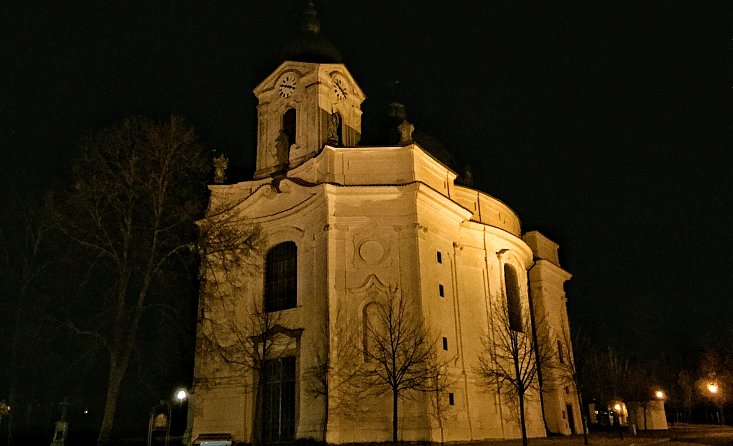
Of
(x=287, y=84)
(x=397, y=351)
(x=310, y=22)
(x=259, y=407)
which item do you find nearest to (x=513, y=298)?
(x=397, y=351)

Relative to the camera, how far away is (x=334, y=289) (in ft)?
84.1

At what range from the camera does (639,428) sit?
41469mm

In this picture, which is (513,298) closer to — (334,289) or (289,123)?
(334,289)

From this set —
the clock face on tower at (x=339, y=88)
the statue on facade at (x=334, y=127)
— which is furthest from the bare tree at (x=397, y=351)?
the clock face on tower at (x=339, y=88)

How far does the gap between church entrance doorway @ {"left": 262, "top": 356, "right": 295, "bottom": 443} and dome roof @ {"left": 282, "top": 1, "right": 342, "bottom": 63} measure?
15544mm

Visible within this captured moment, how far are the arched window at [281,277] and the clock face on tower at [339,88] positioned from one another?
8992 millimetres

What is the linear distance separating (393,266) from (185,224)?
27.6 ft

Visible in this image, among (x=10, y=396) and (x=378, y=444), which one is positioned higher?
(x=10, y=396)

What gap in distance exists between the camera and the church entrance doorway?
25.8 m


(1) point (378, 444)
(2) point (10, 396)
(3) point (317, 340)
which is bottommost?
(1) point (378, 444)

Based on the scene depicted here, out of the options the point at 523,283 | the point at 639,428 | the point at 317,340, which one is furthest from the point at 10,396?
the point at 639,428

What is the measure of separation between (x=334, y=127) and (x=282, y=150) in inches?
109

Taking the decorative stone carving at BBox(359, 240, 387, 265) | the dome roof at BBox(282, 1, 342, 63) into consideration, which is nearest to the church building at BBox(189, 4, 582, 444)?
the decorative stone carving at BBox(359, 240, 387, 265)

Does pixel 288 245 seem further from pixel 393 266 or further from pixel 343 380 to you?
pixel 343 380
